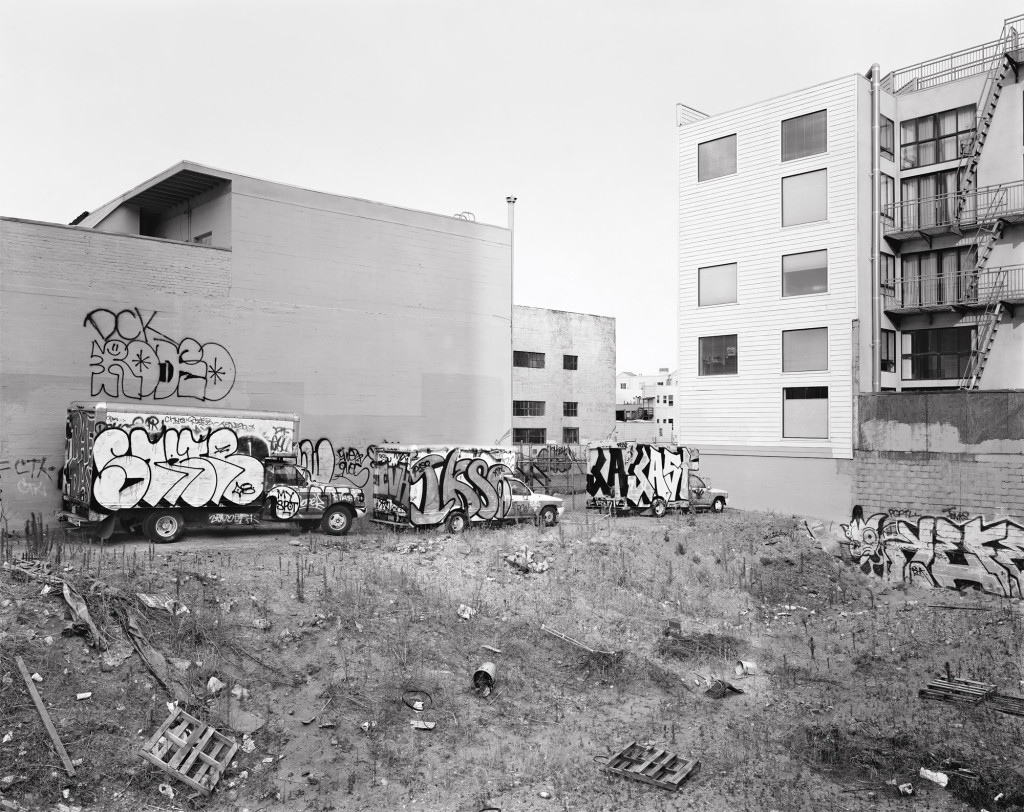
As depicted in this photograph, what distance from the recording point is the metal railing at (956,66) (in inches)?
1115

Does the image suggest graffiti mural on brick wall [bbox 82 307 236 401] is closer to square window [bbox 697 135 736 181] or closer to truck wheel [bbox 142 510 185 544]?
truck wheel [bbox 142 510 185 544]

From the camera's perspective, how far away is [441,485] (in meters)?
22.7

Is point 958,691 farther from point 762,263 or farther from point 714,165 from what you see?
point 714,165

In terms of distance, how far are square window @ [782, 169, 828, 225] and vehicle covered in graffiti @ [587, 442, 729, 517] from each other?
10.4 meters

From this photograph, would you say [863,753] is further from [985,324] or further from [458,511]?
[985,324]

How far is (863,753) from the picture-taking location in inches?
415

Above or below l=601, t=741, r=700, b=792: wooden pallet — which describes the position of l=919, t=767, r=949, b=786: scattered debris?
above

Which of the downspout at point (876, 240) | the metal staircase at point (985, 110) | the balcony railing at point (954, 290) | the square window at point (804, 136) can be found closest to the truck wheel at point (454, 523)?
the downspout at point (876, 240)

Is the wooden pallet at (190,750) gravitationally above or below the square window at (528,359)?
below

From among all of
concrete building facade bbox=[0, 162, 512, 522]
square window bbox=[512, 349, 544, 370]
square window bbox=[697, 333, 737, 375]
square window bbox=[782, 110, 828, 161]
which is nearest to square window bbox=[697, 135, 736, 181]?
square window bbox=[782, 110, 828, 161]

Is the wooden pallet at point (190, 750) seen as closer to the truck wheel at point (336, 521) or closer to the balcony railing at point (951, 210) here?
the truck wheel at point (336, 521)

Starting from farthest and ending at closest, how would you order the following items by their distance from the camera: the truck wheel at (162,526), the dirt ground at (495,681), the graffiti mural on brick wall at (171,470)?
1. the truck wheel at (162,526)
2. the graffiti mural on brick wall at (171,470)
3. the dirt ground at (495,681)

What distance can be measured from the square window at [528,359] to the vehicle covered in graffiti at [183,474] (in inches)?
1237

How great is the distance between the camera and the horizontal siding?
2995 centimetres
